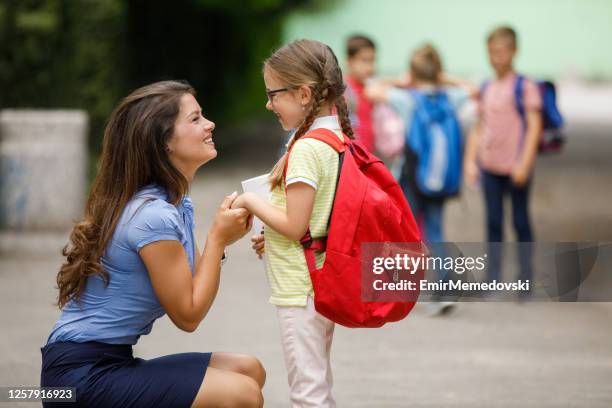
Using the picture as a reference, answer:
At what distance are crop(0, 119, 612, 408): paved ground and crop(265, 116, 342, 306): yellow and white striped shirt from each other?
1597mm

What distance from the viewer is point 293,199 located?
386cm

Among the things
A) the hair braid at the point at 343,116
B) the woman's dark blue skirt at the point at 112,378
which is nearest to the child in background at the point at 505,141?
the hair braid at the point at 343,116

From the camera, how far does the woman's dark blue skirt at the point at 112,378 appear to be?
3691 mm

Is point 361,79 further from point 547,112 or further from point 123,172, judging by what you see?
point 123,172

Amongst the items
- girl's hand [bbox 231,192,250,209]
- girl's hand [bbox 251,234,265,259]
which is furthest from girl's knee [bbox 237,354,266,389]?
girl's hand [bbox 231,192,250,209]

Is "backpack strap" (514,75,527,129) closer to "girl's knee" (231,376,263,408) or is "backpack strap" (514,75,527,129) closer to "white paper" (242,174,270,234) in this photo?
"white paper" (242,174,270,234)

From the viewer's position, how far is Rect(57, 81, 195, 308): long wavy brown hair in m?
3.79

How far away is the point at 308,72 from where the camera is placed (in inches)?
155

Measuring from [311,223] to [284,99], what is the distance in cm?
47

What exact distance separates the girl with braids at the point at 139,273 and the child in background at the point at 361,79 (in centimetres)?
405

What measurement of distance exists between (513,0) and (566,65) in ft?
15.5

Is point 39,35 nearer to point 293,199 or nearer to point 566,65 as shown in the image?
point 293,199

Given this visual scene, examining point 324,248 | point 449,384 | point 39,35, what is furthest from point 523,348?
point 39,35

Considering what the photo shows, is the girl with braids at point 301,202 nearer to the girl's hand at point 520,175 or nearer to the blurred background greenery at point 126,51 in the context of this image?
the girl's hand at point 520,175
